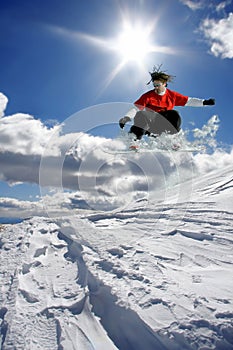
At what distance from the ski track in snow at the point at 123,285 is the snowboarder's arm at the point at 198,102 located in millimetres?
2834

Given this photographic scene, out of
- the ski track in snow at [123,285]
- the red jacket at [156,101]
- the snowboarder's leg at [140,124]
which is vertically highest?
the red jacket at [156,101]

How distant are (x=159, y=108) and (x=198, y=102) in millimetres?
988

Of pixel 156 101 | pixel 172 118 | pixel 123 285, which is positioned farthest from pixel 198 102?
pixel 123 285

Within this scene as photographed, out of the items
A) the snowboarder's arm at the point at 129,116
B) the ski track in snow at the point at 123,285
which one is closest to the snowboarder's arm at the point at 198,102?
the snowboarder's arm at the point at 129,116

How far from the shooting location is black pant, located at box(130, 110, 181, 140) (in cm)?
667

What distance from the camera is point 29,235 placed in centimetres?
727

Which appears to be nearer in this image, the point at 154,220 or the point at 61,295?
the point at 61,295

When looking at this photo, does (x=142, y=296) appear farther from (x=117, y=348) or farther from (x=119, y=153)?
(x=119, y=153)

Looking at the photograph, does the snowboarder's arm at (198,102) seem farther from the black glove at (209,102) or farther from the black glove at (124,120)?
the black glove at (124,120)

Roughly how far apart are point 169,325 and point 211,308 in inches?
22.7

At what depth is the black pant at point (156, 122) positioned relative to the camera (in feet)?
21.9

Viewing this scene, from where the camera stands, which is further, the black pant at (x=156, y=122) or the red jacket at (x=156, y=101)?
the black pant at (x=156, y=122)

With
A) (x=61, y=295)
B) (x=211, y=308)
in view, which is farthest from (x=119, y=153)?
(x=211, y=308)

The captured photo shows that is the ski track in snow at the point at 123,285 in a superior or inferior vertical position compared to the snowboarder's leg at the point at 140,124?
inferior
